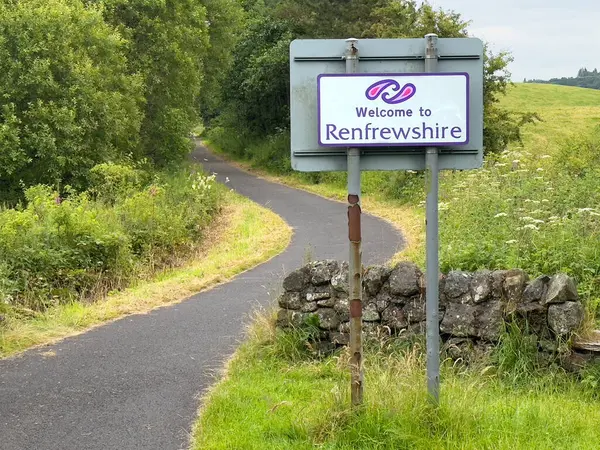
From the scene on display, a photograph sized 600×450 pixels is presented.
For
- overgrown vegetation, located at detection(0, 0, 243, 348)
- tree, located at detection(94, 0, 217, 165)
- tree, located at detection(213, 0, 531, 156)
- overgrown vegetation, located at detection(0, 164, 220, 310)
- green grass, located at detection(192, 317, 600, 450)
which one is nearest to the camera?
green grass, located at detection(192, 317, 600, 450)

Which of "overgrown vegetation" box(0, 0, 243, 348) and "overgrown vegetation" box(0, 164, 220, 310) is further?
"overgrown vegetation" box(0, 0, 243, 348)

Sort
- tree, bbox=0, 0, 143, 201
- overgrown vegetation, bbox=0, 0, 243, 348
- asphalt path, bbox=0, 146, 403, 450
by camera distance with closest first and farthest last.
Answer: asphalt path, bbox=0, 146, 403, 450 → overgrown vegetation, bbox=0, 0, 243, 348 → tree, bbox=0, 0, 143, 201

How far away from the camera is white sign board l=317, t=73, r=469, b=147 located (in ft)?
15.1

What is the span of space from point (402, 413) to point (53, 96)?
1861cm

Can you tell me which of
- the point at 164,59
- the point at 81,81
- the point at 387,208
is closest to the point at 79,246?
the point at 81,81

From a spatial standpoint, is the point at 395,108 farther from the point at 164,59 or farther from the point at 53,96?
the point at 164,59

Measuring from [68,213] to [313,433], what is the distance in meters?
9.28

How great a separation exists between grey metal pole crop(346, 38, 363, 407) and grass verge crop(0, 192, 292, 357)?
4493mm

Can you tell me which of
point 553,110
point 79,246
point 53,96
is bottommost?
point 79,246

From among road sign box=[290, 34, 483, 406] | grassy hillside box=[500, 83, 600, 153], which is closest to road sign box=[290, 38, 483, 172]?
road sign box=[290, 34, 483, 406]

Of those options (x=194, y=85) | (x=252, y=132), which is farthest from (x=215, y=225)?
(x=252, y=132)

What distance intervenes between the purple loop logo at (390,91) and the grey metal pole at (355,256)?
0.18 meters

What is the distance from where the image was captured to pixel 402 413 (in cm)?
465

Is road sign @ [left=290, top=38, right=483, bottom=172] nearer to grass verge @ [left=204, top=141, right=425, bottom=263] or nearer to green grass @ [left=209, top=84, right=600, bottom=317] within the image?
green grass @ [left=209, top=84, right=600, bottom=317]
